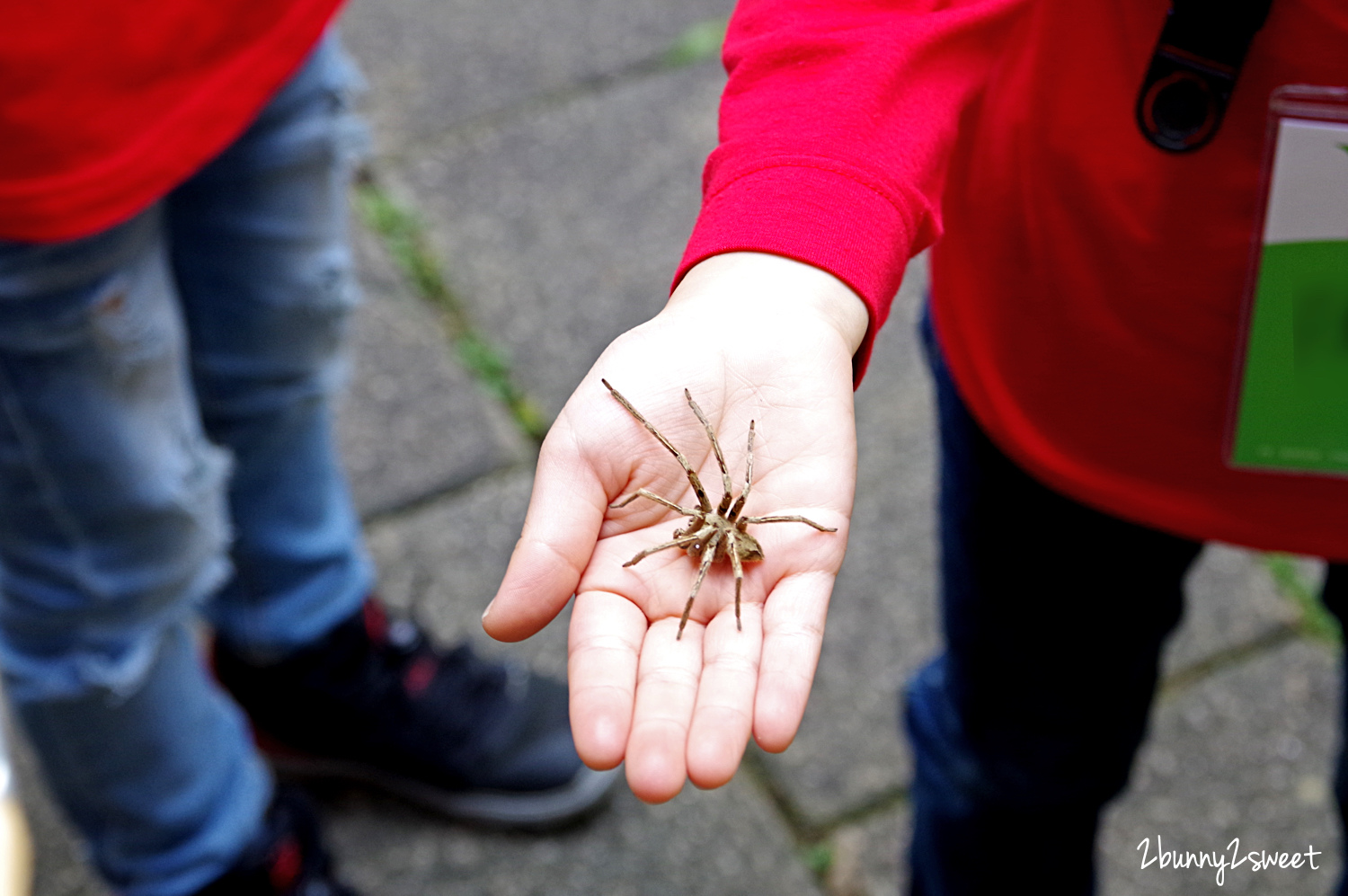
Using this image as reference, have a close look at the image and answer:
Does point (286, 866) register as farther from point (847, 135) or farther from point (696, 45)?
point (696, 45)

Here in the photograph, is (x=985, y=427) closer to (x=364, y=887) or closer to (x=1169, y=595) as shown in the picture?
(x=1169, y=595)

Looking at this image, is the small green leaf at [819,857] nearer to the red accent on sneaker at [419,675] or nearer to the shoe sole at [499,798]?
the shoe sole at [499,798]

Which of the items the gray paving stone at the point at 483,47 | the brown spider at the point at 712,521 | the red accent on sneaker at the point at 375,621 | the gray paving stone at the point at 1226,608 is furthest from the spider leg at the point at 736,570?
the gray paving stone at the point at 483,47

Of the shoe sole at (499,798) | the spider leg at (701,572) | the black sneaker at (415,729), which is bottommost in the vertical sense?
the shoe sole at (499,798)

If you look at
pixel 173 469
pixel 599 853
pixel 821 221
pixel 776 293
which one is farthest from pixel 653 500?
pixel 599 853

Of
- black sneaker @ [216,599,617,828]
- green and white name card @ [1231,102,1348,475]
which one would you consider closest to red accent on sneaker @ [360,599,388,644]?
Answer: black sneaker @ [216,599,617,828]

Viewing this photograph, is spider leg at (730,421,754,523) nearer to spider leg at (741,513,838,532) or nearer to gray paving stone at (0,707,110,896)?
spider leg at (741,513,838,532)
